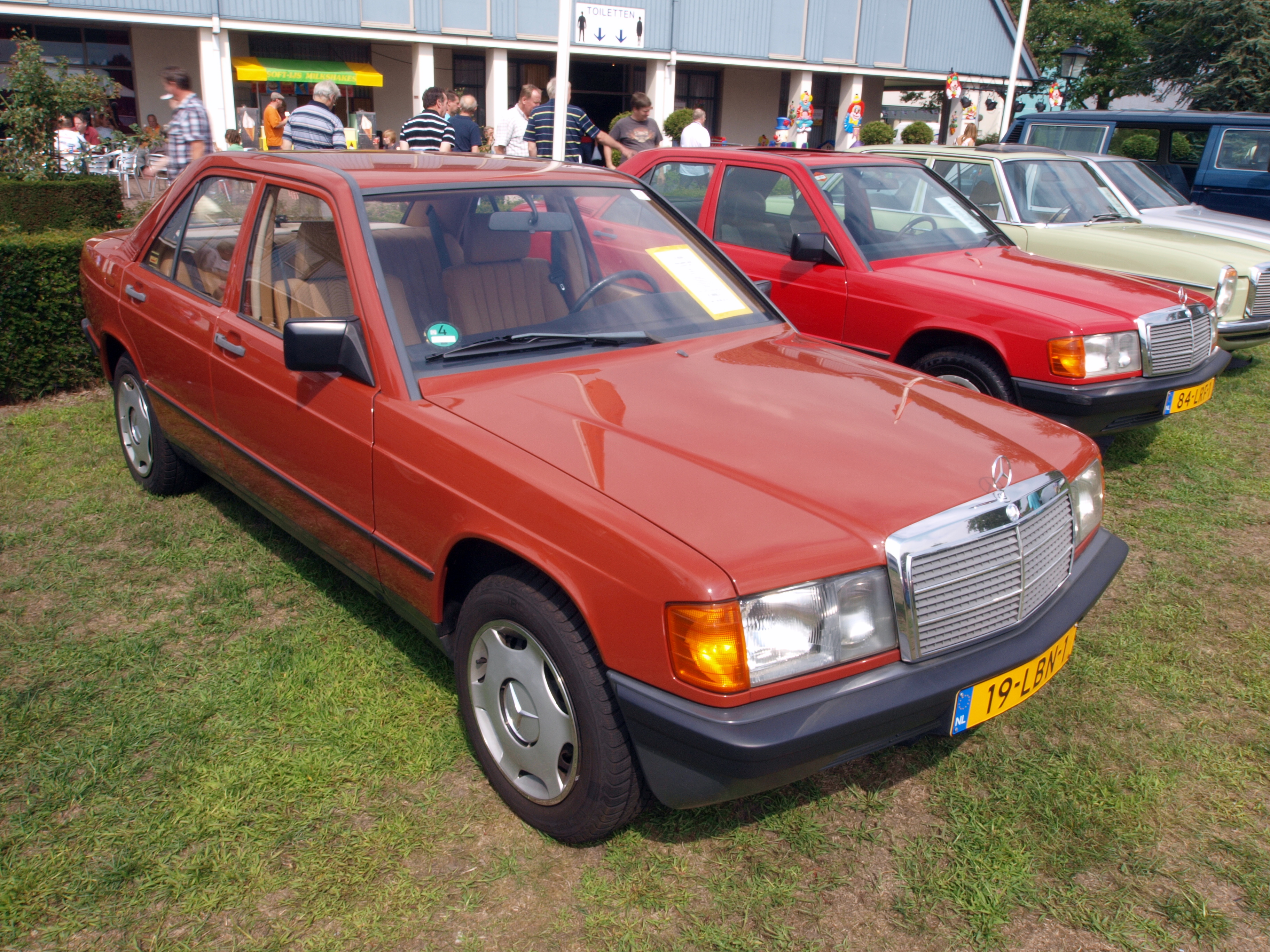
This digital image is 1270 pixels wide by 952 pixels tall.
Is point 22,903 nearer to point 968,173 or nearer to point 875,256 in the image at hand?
point 875,256

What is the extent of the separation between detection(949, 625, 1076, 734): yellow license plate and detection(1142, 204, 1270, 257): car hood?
6.15m

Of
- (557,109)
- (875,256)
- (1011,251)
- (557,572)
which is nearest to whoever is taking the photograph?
(557,572)

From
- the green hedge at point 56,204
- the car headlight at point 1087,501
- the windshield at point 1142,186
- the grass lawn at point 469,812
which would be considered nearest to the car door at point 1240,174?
the windshield at point 1142,186

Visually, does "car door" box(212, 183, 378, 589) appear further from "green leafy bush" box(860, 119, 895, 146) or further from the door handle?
"green leafy bush" box(860, 119, 895, 146)

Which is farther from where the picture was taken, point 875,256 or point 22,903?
point 875,256

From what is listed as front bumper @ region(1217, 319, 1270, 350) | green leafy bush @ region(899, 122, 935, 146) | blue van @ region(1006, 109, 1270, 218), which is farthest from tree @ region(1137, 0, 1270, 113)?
front bumper @ region(1217, 319, 1270, 350)

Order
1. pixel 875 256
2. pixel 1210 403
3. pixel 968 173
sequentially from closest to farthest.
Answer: pixel 875 256 < pixel 1210 403 < pixel 968 173

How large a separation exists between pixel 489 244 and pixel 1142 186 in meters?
7.54

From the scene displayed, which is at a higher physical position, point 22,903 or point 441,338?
point 441,338

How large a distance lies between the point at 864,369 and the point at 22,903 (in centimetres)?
286

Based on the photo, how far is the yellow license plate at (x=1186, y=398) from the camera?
503 centimetres

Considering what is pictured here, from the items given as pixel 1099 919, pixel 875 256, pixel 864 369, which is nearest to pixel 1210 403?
pixel 875 256

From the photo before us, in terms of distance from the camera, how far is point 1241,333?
6.86 m

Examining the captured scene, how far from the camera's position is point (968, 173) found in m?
7.60
